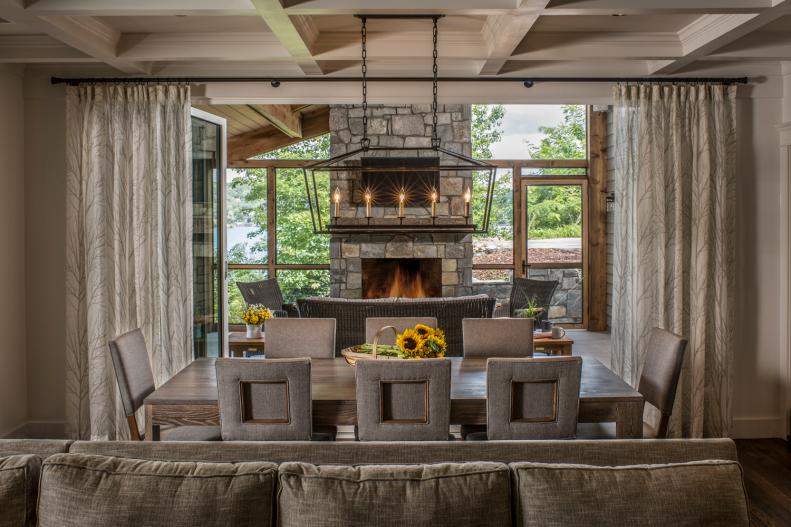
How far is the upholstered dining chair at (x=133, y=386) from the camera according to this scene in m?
3.19

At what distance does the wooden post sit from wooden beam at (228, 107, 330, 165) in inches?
137

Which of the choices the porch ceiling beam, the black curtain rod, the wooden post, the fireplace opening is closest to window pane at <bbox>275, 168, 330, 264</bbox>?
the fireplace opening

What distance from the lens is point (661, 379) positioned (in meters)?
3.25

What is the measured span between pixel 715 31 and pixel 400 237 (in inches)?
173

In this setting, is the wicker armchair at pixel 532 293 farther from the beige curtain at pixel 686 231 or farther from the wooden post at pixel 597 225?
the beige curtain at pixel 686 231

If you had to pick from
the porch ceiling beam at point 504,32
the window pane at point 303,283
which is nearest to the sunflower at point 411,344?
the porch ceiling beam at point 504,32

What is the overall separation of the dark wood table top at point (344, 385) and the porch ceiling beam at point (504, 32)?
68.5 inches

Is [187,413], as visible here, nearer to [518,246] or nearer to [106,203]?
[106,203]

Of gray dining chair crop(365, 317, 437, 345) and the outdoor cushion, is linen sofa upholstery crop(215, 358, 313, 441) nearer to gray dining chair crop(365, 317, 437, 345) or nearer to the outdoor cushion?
the outdoor cushion

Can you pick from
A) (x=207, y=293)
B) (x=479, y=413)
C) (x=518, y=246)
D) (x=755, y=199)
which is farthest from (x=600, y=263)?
(x=479, y=413)

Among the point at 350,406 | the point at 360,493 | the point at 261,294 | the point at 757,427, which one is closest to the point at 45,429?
the point at 261,294

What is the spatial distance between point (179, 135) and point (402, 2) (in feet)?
7.11

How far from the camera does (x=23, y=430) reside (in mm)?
4539

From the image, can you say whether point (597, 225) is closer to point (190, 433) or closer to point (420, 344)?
point (420, 344)
